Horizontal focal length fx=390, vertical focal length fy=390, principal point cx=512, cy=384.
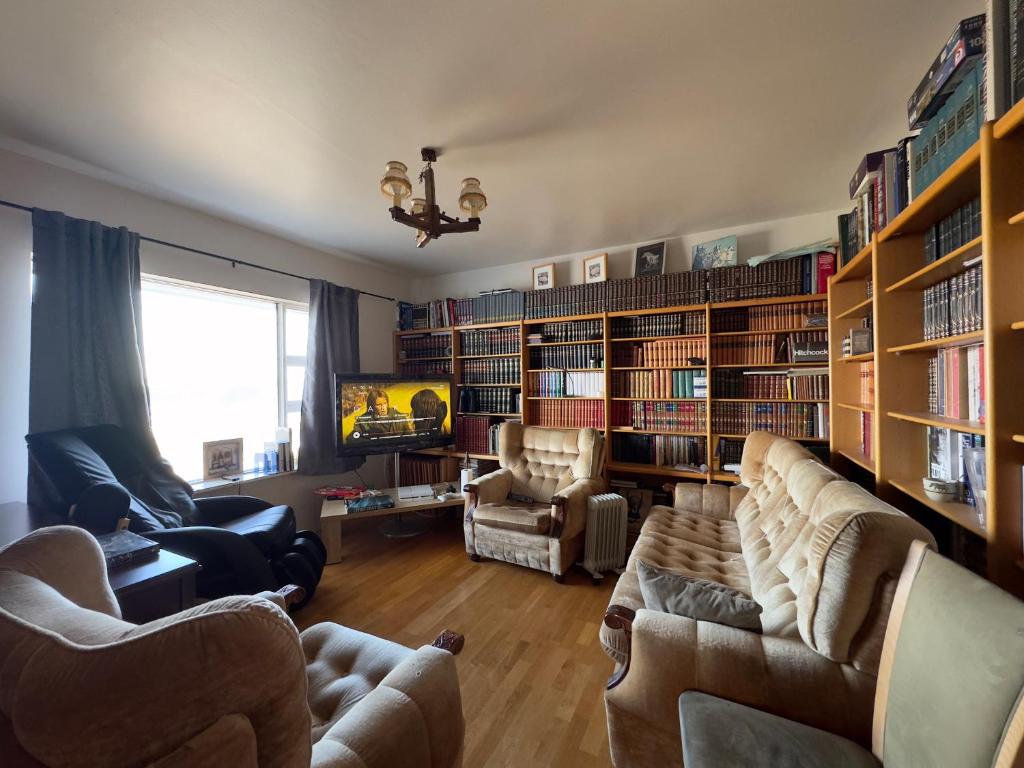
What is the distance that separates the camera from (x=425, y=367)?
4070 mm

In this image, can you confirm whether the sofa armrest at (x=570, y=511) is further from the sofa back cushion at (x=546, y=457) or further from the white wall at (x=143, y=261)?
the white wall at (x=143, y=261)

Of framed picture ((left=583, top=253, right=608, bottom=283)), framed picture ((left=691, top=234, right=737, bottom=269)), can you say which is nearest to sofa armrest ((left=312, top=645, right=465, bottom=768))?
framed picture ((left=583, top=253, right=608, bottom=283))

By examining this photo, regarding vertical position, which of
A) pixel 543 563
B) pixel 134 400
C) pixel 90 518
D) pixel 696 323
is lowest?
pixel 543 563

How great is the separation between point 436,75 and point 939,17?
5.40 ft

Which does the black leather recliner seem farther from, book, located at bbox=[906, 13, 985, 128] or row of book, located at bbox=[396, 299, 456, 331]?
book, located at bbox=[906, 13, 985, 128]

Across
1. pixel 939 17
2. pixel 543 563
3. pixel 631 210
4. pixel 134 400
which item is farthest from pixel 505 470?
pixel 939 17

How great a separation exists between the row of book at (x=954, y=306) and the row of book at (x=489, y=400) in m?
2.65

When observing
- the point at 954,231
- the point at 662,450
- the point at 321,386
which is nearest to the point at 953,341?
the point at 954,231

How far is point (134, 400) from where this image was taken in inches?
86.3

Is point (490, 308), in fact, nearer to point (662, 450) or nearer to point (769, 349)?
point (662, 450)

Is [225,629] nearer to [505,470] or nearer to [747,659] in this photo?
[747,659]

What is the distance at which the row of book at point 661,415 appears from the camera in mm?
2914

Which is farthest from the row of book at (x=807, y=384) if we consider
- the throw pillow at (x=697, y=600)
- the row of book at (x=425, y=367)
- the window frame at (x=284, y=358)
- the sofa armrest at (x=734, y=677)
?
the window frame at (x=284, y=358)

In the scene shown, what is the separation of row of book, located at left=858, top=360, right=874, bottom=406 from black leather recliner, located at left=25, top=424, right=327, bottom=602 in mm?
3112
